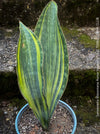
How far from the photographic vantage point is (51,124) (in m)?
0.90

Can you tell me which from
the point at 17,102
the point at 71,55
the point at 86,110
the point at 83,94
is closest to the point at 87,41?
the point at 71,55

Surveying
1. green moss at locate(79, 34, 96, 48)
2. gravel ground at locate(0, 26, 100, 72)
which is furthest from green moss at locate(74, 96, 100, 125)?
green moss at locate(79, 34, 96, 48)

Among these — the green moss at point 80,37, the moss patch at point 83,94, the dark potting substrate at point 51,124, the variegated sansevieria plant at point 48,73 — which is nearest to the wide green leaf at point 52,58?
the variegated sansevieria plant at point 48,73

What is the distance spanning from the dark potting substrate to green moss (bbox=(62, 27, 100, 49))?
555 millimetres

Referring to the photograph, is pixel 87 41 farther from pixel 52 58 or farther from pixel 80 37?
pixel 52 58

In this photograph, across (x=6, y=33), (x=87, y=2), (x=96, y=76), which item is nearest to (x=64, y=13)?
(x=87, y=2)

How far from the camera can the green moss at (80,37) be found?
1.31 m

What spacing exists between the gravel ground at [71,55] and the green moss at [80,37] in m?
0.03

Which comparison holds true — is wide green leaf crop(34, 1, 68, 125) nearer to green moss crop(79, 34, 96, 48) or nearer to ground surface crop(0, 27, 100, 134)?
ground surface crop(0, 27, 100, 134)

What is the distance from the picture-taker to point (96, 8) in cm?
143

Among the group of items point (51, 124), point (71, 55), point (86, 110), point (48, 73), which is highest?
point (48, 73)

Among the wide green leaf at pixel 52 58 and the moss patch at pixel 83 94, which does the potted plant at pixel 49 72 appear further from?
the moss patch at pixel 83 94

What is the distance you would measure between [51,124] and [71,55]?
0.51m

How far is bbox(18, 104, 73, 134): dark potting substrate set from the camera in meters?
0.86
